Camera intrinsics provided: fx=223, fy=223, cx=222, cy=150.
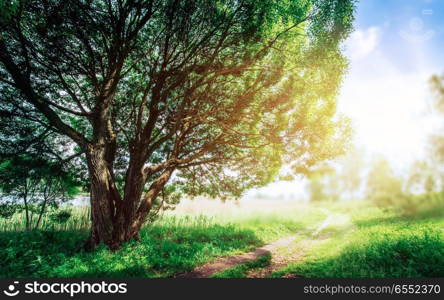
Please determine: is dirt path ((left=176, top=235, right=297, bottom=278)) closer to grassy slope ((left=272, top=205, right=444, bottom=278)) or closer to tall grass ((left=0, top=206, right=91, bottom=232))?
grassy slope ((left=272, top=205, right=444, bottom=278))

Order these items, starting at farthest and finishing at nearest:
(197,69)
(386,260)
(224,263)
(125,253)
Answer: (197,69)
(224,263)
(125,253)
(386,260)

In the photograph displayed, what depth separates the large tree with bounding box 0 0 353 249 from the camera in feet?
21.4

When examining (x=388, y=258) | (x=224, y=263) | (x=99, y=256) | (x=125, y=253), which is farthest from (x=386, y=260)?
(x=99, y=256)

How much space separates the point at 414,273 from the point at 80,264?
8.38 metres

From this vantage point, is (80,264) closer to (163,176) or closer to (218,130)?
(163,176)

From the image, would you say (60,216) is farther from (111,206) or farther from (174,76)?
(174,76)

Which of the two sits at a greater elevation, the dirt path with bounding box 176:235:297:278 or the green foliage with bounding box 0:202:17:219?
the green foliage with bounding box 0:202:17:219

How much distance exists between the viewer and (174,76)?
8805 millimetres

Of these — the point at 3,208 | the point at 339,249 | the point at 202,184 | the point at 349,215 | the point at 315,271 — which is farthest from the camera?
the point at 349,215

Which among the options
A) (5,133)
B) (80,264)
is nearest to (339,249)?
(80,264)

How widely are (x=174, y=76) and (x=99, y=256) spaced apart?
22.0 feet

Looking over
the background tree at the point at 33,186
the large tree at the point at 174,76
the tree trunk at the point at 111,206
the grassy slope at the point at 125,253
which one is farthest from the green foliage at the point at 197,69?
the grassy slope at the point at 125,253

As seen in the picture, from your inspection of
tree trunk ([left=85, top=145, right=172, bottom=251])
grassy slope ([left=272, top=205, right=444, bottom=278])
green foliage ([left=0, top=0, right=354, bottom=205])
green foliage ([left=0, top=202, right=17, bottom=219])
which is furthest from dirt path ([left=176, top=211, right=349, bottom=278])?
green foliage ([left=0, top=202, right=17, bottom=219])

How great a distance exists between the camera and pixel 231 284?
4785mm
